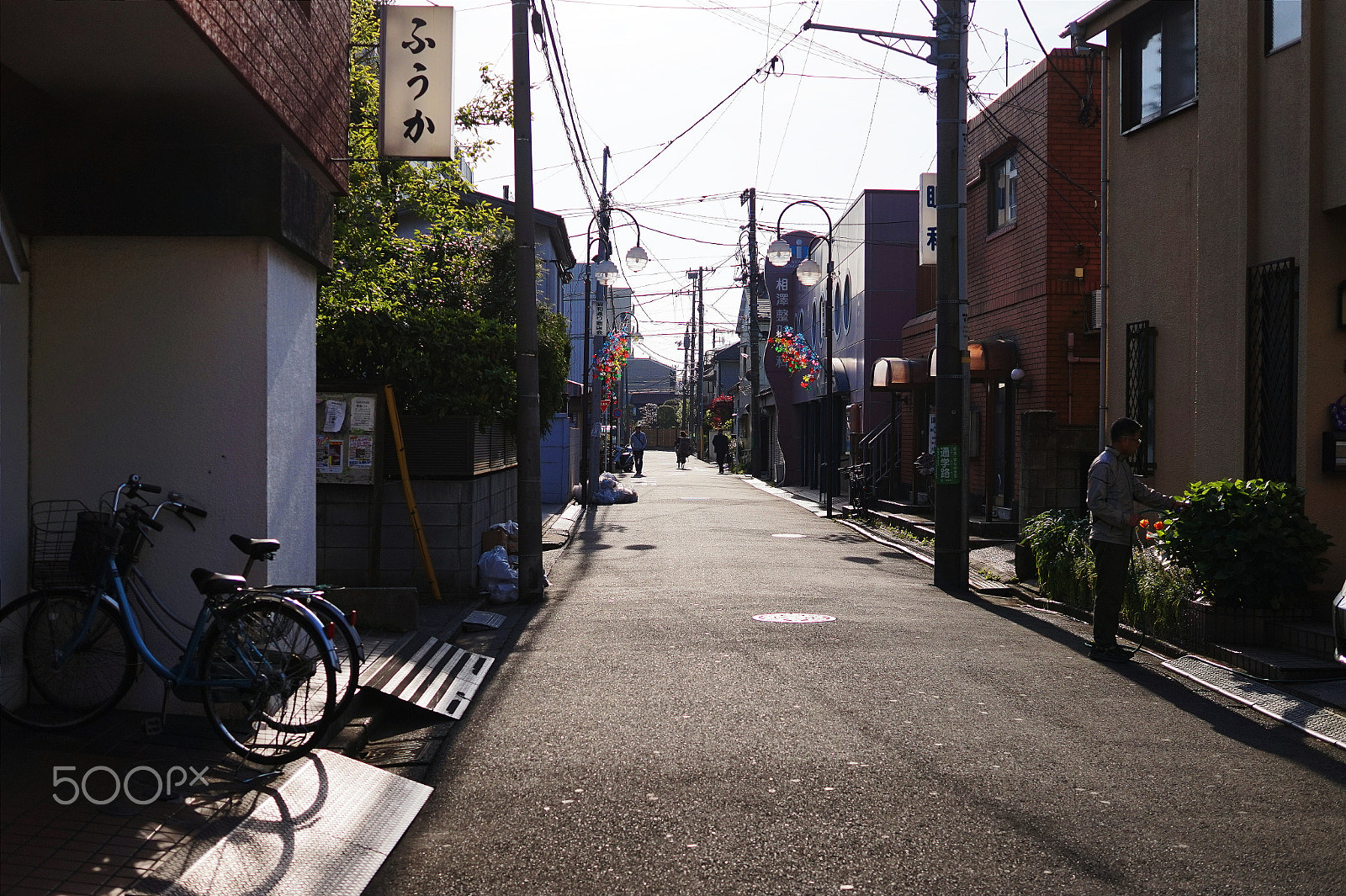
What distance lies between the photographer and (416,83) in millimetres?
9117

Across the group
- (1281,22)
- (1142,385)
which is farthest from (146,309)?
(1142,385)

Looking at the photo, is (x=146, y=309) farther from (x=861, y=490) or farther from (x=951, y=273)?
(x=861, y=490)

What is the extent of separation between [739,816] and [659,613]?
5827 millimetres

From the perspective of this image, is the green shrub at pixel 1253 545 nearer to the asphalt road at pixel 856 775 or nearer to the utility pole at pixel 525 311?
the asphalt road at pixel 856 775

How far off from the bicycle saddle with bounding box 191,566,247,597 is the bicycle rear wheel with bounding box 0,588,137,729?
20.4 inches

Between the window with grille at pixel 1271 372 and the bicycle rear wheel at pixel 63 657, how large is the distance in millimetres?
8870

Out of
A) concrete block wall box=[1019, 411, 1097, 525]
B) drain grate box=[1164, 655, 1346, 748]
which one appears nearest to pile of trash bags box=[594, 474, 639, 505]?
concrete block wall box=[1019, 411, 1097, 525]

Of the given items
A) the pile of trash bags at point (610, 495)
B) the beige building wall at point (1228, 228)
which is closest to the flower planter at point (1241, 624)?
the beige building wall at point (1228, 228)

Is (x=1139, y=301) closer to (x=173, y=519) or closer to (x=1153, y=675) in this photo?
(x=1153, y=675)

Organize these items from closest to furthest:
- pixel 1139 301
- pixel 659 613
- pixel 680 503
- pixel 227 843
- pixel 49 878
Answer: pixel 49 878 → pixel 227 843 → pixel 659 613 → pixel 1139 301 → pixel 680 503

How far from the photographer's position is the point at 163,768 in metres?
5.23

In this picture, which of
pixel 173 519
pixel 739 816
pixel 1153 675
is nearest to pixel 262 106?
pixel 173 519

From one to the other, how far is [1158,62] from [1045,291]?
15.5ft

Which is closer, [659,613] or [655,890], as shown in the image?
[655,890]
